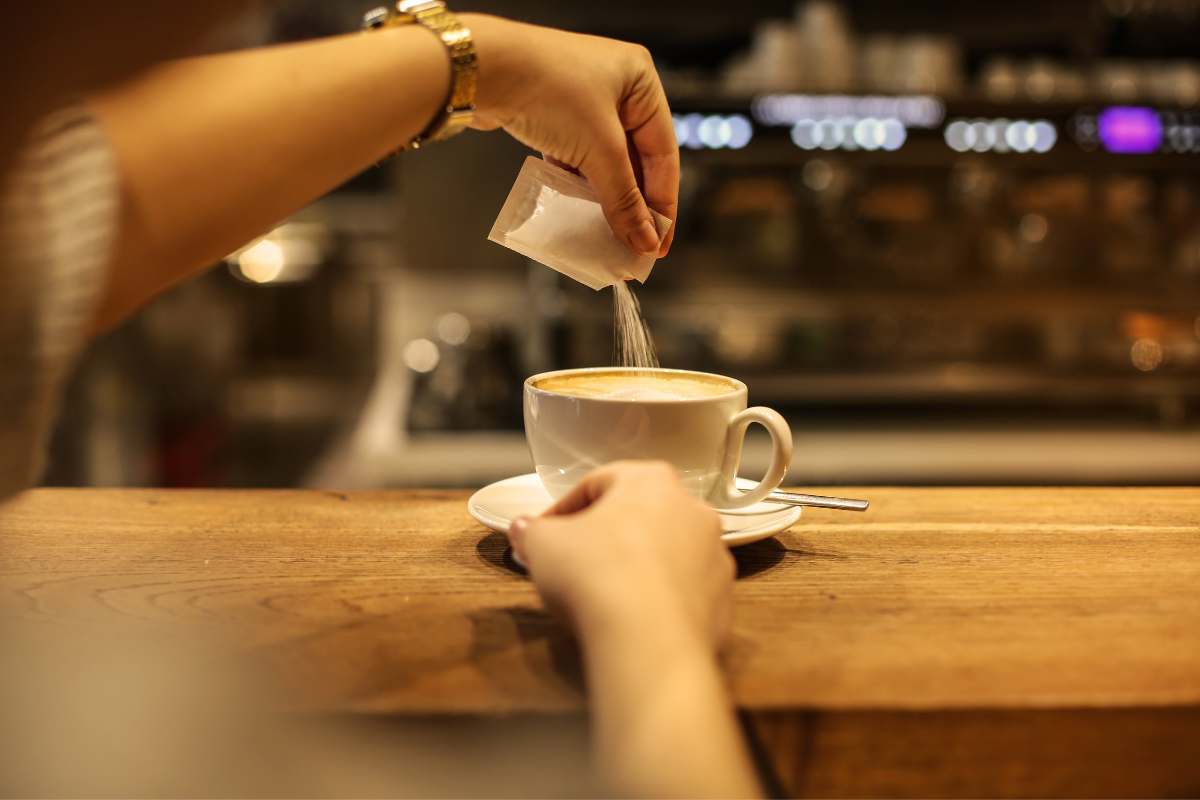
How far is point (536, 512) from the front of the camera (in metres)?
0.86

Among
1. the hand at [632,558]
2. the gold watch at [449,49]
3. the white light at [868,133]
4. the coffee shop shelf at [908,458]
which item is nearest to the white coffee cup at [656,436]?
the hand at [632,558]

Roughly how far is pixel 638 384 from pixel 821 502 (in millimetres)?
214

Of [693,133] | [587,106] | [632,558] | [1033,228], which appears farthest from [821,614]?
[1033,228]

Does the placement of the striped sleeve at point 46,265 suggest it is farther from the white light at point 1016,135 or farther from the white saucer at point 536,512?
the white light at point 1016,135

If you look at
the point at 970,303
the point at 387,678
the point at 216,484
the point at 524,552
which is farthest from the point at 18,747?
the point at 216,484

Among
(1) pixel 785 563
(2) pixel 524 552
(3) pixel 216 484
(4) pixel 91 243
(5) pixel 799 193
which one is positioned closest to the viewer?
(4) pixel 91 243

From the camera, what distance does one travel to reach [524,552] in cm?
67

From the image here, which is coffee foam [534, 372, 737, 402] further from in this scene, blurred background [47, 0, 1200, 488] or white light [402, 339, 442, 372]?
white light [402, 339, 442, 372]

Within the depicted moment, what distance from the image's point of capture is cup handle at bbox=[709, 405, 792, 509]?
0.82 meters

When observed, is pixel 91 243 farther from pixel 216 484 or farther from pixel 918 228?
pixel 216 484

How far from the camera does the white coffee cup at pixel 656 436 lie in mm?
816

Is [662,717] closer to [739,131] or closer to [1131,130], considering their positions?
[739,131]

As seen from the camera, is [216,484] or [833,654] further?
[216,484]

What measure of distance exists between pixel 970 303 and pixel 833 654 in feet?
7.81
